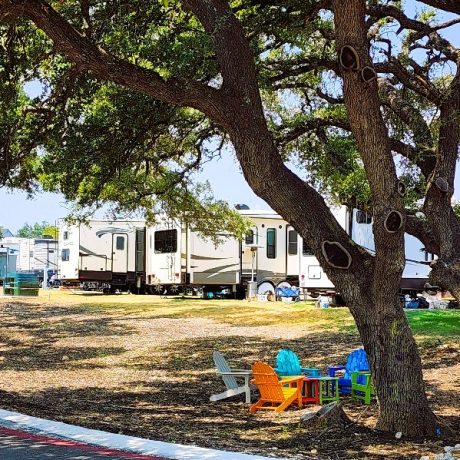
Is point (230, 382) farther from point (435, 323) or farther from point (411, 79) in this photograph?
point (435, 323)

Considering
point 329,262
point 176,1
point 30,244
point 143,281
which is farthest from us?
point 30,244

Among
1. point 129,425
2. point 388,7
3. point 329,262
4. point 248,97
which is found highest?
point 388,7

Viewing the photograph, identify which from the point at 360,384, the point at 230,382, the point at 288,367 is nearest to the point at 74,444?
the point at 230,382

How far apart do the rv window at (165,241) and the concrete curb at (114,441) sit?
73.8ft

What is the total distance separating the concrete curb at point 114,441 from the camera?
676 centimetres

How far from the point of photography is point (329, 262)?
28.7 feet

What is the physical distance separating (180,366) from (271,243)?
1604 centimetres

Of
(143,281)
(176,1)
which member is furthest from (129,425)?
(143,281)

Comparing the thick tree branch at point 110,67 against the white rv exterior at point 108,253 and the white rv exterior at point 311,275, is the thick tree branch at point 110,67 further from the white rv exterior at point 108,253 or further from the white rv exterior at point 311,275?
the white rv exterior at point 108,253

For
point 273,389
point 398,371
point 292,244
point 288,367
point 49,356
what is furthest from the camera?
point 292,244

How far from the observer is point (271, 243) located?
100ft

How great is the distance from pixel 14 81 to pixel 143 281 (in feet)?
76.3

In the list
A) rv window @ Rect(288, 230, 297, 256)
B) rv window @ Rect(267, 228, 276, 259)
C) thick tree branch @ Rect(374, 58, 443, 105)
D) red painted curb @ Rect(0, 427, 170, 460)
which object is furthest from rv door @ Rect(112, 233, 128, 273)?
red painted curb @ Rect(0, 427, 170, 460)

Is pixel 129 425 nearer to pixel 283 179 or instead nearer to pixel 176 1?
pixel 283 179
